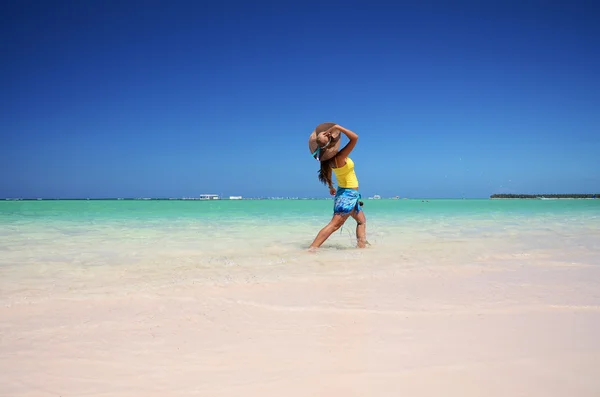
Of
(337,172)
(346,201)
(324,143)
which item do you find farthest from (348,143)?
(346,201)

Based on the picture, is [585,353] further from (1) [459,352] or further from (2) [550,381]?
(1) [459,352]

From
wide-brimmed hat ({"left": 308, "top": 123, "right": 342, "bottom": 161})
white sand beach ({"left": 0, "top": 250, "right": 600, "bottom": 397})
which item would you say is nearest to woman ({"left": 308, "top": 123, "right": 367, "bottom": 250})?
wide-brimmed hat ({"left": 308, "top": 123, "right": 342, "bottom": 161})

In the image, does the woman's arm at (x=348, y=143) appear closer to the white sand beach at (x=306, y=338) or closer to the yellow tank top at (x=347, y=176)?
the yellow tank top at (x=347, y=176)

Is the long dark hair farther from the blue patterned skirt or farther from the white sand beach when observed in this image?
the white sand beach

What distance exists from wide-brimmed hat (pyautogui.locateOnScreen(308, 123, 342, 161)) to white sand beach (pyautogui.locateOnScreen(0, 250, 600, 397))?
2.70m

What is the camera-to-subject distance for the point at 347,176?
655 centimetres

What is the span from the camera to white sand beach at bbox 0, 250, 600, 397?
6.07 feet

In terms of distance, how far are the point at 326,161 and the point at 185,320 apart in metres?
4.13

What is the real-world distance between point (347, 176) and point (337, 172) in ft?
0.59

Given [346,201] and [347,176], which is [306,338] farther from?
[347,176]

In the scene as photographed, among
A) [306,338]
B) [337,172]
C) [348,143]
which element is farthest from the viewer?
[337,172]

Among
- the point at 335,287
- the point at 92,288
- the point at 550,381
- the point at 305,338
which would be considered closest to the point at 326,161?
the point at 335,287

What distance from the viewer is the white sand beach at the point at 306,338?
1.85m

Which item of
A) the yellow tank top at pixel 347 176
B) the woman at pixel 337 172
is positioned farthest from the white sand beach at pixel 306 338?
the yellow tank top at pixel 347 176
